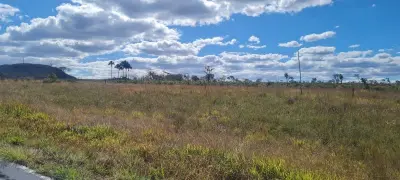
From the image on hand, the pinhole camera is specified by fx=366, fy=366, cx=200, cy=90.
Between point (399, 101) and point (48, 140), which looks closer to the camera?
point (48, 140)

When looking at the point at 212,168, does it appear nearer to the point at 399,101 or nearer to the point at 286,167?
the point at 286,167

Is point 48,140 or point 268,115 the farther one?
point 268,115

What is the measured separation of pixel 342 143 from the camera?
40.4ft

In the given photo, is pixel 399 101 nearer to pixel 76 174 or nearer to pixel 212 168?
pixel 212 168

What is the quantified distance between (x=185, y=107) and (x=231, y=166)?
15.1 m

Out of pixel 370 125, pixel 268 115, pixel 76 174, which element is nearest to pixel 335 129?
pixel 370 125

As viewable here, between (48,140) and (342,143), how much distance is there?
9.16 m

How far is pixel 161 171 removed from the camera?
6.42m

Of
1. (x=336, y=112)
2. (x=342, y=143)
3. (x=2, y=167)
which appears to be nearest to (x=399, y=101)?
(x=336, y=112)

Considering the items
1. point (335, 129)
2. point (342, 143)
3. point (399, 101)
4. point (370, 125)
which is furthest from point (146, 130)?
point (399, 101)

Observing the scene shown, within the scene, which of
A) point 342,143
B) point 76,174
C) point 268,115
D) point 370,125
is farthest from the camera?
point 268,115

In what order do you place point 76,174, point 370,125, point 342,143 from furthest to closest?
point 370,125, point 342,143, point 76,174

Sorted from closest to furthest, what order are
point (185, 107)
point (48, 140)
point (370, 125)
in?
point (48, 140), point (370, 125), point (185, 107)

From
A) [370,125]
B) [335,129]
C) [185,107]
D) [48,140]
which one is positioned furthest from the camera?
[185,107]
